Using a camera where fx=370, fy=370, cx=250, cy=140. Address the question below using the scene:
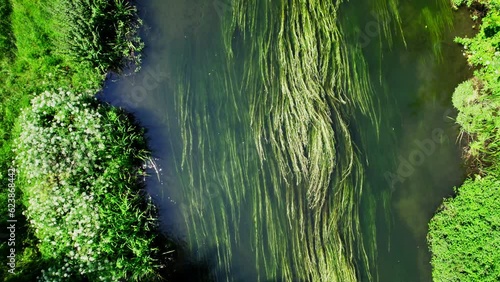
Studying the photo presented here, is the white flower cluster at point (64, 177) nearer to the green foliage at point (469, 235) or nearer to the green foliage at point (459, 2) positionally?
the green foliage at point (469, 235)

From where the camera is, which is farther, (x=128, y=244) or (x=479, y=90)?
(x=479, y=90)

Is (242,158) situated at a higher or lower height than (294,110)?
lower

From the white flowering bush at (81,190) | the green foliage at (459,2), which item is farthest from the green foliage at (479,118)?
the white flowering bush at (81,190)

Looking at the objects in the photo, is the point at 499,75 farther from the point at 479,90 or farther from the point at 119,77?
the point at 119,77

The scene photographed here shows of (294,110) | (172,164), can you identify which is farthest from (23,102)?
(294,110)

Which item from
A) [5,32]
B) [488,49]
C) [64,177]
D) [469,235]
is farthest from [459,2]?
[5,32]

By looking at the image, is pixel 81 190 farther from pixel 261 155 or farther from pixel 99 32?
pixel 261 155

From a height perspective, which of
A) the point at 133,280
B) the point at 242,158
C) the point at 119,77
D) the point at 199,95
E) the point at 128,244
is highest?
the point at 119,77
